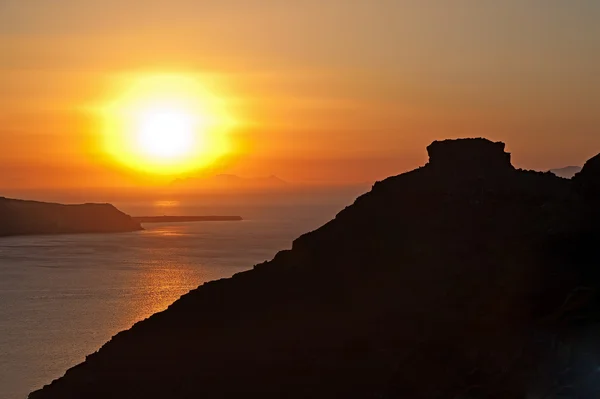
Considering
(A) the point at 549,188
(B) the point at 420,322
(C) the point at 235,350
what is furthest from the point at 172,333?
(A) the point at 549,188

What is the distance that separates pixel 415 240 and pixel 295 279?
8430 millimetres

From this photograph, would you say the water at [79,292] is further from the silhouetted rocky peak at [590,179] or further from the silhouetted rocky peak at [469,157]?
the silhouetted rocky peak at [590,179]

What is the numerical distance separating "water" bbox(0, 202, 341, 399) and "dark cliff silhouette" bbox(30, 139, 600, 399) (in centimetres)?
2255

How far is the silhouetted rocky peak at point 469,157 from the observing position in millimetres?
40938

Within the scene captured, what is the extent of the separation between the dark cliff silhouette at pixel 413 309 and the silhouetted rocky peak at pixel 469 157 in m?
0.09

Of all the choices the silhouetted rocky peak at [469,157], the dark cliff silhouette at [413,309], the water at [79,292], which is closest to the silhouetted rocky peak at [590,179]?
the dark cliff silhouette at [413,309]

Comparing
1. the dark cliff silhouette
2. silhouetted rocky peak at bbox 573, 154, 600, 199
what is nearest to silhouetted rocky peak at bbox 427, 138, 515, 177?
the dark cliff silhouette

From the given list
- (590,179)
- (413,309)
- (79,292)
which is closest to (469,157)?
(590,179)

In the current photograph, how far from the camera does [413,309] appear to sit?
36.1 meters

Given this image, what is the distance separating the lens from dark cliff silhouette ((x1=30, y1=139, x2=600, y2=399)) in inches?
1203

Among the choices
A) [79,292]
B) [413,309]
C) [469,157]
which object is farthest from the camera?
[79,292]

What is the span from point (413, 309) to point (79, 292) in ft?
298

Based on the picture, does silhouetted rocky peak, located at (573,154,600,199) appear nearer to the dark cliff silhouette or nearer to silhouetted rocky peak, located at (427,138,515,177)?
the dark cliff silhouette

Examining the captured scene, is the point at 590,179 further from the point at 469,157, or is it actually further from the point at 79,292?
the point at 79,292
